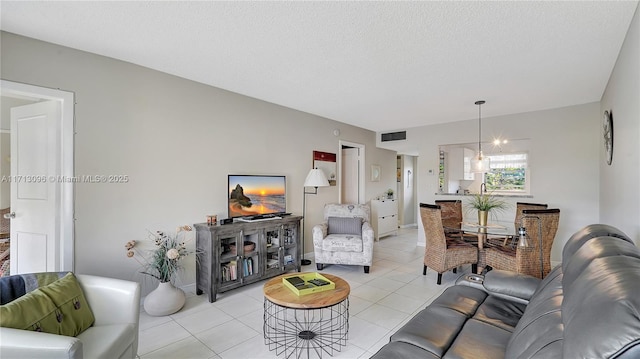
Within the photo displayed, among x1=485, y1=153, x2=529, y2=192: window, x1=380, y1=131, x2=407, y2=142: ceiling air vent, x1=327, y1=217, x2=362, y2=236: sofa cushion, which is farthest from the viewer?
x1=485, y1=153, x2=529, y2=192: window

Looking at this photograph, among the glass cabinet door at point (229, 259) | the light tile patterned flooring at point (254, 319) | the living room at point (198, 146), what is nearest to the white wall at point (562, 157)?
the living room at point (198, 146)

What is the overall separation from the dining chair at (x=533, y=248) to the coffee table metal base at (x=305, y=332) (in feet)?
6.89

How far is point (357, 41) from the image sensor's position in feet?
7.74

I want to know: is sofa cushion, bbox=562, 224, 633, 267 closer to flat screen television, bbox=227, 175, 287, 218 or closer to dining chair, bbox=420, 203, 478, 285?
dining chair, bbox=420, 203, 478, 285

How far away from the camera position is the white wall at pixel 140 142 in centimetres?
261

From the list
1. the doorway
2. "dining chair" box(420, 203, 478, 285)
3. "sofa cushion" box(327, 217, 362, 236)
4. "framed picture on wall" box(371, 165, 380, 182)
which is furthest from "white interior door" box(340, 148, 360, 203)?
"dining chair" box(420, 203, 478, 285)

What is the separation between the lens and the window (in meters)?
6.27

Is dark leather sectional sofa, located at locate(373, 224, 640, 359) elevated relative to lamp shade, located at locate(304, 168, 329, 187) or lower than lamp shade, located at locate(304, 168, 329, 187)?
lower

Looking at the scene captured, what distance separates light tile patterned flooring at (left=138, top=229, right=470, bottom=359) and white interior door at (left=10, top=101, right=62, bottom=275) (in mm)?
1094

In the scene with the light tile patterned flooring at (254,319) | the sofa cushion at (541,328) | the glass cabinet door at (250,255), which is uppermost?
the sofa cushion at (541,328)

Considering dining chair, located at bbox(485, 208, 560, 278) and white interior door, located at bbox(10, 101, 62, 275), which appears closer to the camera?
white interior door, located at bbox(10, 101, 62, 275)

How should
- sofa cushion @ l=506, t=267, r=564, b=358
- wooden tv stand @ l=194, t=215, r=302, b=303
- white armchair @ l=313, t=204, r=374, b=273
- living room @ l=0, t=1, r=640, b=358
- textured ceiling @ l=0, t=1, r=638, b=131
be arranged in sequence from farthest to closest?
1. white armchair @ l=313, t=204, r=374, b=273
2. wooden tv stand @ l=194, t=215, r=302, b=303
3. living room @ l=0, t=1, r=640, b=358
4. textured ceiling @ l=0, t=1, r=638, b=131
5. sofa cushion @ l=506, t=267, r=564, b=358

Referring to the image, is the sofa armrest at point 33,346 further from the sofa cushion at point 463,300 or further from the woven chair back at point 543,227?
the woven chair back at point 543,227

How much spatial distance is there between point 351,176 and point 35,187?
4840mm
